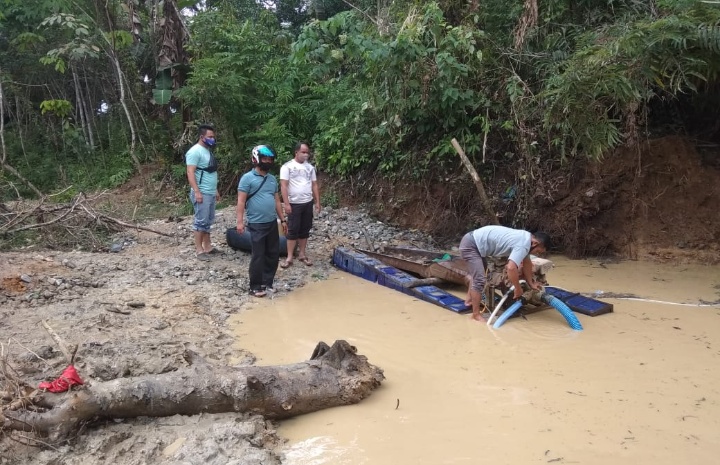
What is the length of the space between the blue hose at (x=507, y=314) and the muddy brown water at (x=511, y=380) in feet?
0.30

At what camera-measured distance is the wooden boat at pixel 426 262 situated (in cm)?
639

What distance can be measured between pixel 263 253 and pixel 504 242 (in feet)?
8.89

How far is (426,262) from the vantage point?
22.7 feet

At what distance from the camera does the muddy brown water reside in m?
3.12

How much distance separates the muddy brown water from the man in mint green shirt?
5.54 ft

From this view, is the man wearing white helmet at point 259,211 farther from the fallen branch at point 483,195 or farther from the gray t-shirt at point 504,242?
the fallen branch at point 483,195

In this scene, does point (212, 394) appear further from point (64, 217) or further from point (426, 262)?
point (64, 217)

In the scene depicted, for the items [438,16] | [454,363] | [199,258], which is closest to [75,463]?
[454,363]

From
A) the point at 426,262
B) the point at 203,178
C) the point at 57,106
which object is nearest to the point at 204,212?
the point at 203,178

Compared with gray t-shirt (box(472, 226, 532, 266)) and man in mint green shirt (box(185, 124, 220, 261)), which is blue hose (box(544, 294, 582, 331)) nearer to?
gray t-shirt (box(472, 226, 532, 266))

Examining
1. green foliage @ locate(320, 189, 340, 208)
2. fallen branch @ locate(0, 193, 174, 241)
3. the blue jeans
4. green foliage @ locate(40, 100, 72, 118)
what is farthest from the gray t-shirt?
green foliage @ locate(40, 100, 72, 118)

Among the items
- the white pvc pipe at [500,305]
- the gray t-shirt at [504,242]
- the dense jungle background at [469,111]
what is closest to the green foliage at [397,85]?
the dense jungle background at [469,111]

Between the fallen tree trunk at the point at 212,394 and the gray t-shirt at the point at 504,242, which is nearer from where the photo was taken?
the fallen tree trunk at the point at 212,394

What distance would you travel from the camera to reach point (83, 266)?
650 cm
